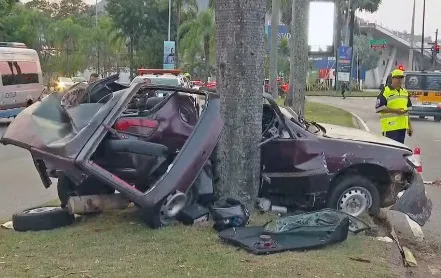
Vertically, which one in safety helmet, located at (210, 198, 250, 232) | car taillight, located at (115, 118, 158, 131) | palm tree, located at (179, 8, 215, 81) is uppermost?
palm tree, located at (179, 8, 215, 81)

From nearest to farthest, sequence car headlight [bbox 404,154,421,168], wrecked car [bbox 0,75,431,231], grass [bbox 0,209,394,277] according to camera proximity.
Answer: grass [bbox 0,209,394,277] → wrecked car [bbox 0,75,431,231] → car headlight [bbox 404,154,421,168]

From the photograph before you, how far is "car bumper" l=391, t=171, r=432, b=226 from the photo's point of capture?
750cm

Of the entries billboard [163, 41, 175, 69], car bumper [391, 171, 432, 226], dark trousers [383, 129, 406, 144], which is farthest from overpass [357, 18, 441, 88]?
car bumper [391, 171, 432, 226]

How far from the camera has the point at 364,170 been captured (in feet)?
26.6

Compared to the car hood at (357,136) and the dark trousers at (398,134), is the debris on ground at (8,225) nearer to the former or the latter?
the car hood at (357,136)

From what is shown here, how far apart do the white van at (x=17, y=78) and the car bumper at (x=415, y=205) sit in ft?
62.6

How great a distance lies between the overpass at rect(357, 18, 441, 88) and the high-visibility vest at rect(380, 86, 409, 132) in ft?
277

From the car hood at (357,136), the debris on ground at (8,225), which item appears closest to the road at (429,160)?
the car hood at (357,136)

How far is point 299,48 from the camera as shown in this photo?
18188 millimetres

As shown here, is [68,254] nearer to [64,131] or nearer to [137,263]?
[137,263]

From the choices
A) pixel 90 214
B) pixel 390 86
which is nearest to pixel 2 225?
pixel 90 214

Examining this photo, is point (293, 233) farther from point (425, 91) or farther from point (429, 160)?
point (425, 91)

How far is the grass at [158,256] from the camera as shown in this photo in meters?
5.32

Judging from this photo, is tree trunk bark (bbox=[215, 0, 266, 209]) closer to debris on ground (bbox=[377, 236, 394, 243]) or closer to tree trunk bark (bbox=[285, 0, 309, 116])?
debris on ground (bbox=[377, 236, 394, 243])
